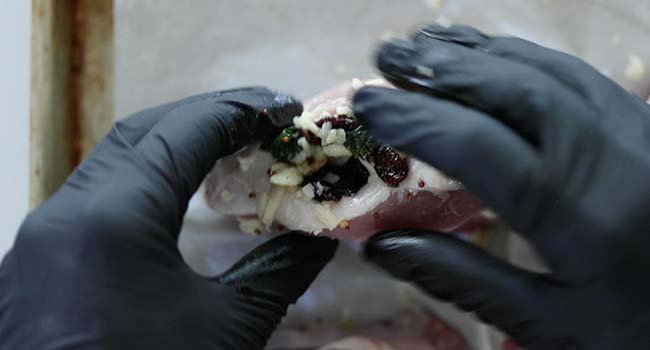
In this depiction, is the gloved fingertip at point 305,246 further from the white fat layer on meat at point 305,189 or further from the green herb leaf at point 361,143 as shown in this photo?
the green herb leaf at point 361,143

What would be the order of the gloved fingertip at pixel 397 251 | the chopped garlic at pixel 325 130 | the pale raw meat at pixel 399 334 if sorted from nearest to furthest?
the gloved fingertip at pixel 397 251, the chopped garlic at pixel 325 130, the pale raw meat at pixel 399 334

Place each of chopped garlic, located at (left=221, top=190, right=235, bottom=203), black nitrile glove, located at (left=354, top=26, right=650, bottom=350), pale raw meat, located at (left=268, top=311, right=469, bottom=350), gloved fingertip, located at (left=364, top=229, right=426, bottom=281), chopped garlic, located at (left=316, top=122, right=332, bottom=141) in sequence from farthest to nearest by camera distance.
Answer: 1. pale raw meat, located at (left=268, top=311, right=469, bottom=350)
2. chopped garlic, located at (left=221, top=190, right=235, bottom=203)
3. chopped garlic, located at (left=316, top=122, right=332, bottom=141)
4. gloved fingertip, located at (left=364, top=229, right=426, bottom=281)
5. black nitrile glove, located at (left=354, top=26, right=650, bottom=350)

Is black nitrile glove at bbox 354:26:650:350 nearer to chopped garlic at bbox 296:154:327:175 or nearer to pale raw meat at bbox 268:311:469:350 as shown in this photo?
chopped garlic at bbox 296:154:327:175

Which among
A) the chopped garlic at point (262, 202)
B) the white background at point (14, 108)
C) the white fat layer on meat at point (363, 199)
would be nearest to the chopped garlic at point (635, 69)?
the white fat layer on meat at point (363, 199)

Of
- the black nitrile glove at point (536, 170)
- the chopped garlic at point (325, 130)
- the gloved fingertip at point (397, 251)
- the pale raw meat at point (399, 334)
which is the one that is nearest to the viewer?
the black nitrile glove at point (536, 170)

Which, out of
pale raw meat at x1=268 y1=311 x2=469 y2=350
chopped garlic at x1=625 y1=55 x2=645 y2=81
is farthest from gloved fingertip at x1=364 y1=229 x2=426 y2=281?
chopped garlic at x1=625 y1=55 x2=645 y2=81
